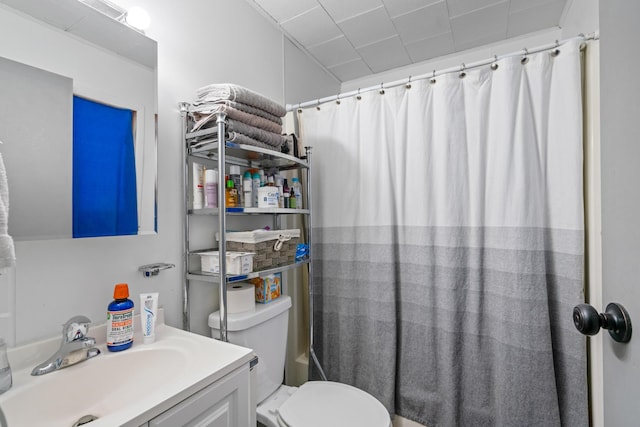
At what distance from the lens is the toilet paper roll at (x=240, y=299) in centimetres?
114

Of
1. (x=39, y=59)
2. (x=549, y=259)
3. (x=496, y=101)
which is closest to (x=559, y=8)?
(x=496, y=101)

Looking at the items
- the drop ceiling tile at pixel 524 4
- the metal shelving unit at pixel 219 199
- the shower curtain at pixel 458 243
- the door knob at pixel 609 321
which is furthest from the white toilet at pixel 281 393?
the drop ceiling tile at pixel 524 4

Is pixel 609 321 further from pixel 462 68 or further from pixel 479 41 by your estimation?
pixel 479 41

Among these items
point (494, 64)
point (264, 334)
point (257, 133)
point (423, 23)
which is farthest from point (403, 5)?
point (264, 334)

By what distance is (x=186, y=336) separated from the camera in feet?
3.13

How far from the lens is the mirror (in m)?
0.73

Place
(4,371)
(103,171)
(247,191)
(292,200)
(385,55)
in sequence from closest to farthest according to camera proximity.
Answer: (4,371) < (103,171) < (247,191) < (292,200) < (385,55)

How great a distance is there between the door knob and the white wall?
1233mm

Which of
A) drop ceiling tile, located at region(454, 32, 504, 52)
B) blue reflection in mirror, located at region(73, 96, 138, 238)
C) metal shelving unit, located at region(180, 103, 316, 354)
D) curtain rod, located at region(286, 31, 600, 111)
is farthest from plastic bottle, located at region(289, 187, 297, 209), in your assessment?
drop ceiling tile, located at region(454, 32, 504, 52)

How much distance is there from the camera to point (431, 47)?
1908 millimetres

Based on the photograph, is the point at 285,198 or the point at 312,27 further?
the point at 312,27

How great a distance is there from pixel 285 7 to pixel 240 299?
1.51m

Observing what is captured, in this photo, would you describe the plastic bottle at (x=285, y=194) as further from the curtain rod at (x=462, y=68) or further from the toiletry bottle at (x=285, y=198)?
the curtain rod at (x=462, y=68)

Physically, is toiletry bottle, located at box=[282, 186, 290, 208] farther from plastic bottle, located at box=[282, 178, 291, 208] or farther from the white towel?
the white towel
